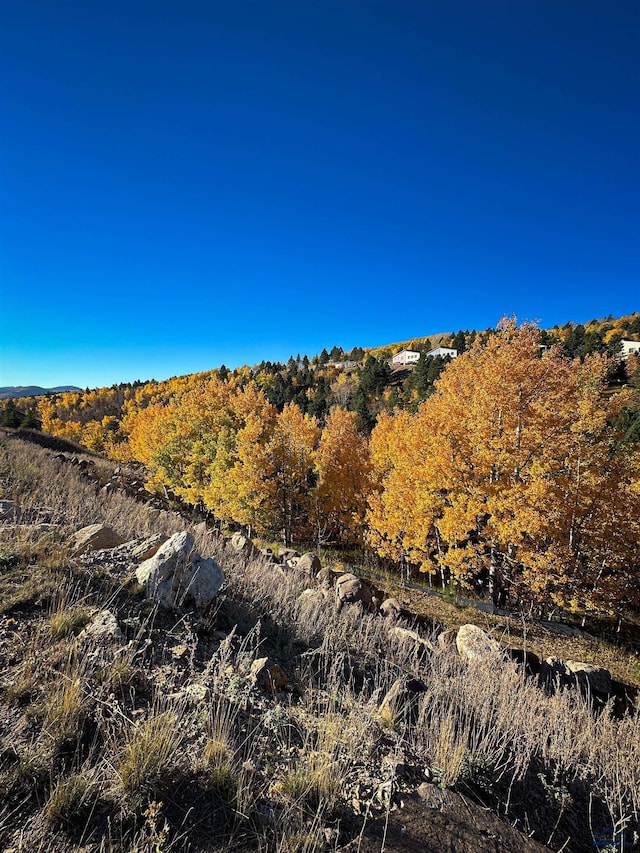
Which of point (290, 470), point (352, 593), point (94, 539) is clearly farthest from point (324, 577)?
point (290, 470)

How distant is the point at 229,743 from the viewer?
2.86 m

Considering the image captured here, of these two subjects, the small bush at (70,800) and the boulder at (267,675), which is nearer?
the small bush at (70,800)

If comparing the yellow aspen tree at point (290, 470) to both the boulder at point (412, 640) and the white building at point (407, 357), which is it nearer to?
the boulder at point (412, 640)

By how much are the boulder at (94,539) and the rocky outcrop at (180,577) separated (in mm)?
1122

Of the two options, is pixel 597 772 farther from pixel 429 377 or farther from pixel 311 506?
pixel 429 377

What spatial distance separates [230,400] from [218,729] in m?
30.4

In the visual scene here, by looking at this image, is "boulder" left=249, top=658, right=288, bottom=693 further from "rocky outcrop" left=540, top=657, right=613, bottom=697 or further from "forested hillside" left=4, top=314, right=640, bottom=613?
"forested hillside" left=4, top=314, right=640, bottom=613

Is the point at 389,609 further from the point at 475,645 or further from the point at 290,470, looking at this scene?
the point at 290,470

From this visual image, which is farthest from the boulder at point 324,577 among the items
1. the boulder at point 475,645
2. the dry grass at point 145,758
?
the dry grass at point 145,758

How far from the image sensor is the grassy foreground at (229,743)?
7.35ft

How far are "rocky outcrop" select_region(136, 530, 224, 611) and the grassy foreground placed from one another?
0.62ft

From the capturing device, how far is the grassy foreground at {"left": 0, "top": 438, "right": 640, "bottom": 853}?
2240 mm

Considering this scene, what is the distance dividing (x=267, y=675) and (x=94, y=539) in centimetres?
371

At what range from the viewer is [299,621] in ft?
18.2
